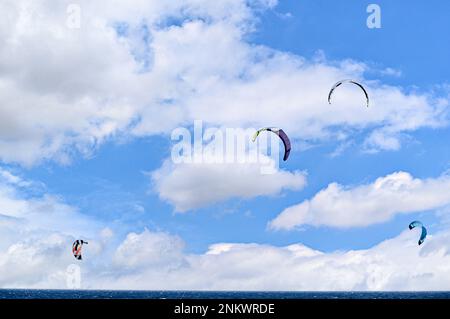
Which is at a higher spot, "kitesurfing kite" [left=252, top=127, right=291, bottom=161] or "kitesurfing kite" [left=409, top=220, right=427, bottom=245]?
"kitesurfing kite" [left=252, top=127, right=291, bottom=161]

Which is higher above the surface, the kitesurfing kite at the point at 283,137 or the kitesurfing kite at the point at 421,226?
the kitesurfing kite at the point at 283,137

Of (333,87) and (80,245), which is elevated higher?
(333,87)
